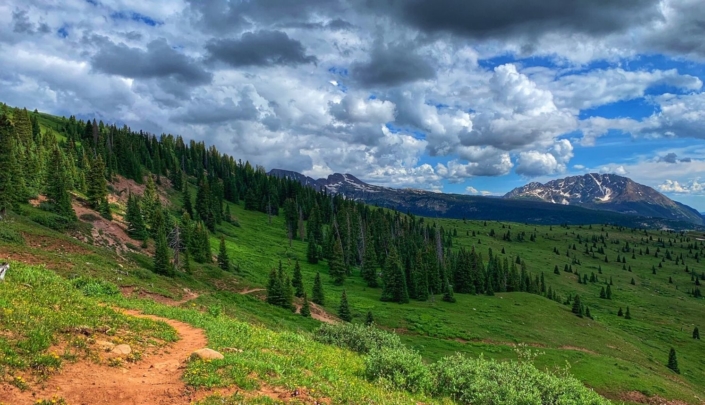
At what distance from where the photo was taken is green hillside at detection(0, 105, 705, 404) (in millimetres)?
15578

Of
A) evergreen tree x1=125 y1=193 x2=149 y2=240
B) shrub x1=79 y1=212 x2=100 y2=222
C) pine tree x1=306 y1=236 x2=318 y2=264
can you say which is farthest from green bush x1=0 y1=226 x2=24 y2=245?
pine tree x1=306 y1=236 x2=318 y2=264

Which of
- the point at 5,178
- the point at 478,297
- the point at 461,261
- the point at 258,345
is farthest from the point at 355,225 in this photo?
the point at 258,345

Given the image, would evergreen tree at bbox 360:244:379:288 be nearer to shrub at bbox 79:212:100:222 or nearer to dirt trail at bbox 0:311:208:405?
shrub at bbox 79:212:100:222

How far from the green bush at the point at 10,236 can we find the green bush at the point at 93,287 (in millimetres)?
14388

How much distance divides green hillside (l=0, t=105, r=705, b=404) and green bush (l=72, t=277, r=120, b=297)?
0.13m

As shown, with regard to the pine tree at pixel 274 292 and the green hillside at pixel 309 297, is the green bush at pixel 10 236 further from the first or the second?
the pine tree at pixel 274 292

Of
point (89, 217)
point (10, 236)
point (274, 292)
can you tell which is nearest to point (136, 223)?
point (89, 217)

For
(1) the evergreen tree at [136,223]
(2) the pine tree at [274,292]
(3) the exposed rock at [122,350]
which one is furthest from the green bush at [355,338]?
(1) the evergreen tree at [136,223]

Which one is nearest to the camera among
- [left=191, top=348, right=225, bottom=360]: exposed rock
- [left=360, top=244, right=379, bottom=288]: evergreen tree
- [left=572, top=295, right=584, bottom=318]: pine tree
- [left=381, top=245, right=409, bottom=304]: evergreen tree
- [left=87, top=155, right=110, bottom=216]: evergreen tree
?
[left=191, top=348, right=225, bottom=360]: exposed rock

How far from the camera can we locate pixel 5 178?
181ft

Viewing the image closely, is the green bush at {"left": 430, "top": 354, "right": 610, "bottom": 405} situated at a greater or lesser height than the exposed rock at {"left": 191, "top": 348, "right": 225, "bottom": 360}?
lesser

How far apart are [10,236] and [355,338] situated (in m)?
34.0

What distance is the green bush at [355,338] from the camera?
25250mm

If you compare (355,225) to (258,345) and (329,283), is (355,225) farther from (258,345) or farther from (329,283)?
(258,345)
